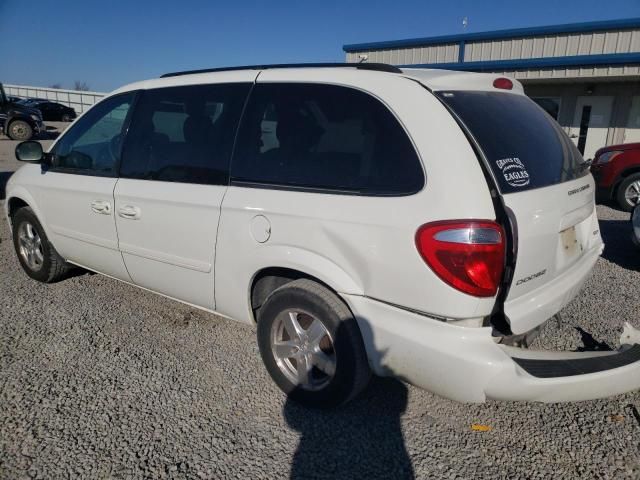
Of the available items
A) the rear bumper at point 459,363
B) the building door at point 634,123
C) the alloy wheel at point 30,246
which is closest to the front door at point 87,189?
the alloy wheel at point 30,246

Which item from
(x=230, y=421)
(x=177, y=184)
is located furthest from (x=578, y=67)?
(x=230, y=421)

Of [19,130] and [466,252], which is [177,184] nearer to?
[466,252]

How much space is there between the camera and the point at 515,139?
246 cm

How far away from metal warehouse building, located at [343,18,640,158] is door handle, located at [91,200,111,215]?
1169 centimetres

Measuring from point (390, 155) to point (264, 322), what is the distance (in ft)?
3.99

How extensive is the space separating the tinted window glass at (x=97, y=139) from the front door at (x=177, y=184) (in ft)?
0.65

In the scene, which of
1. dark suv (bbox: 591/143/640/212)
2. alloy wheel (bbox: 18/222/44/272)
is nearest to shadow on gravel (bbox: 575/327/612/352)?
alloy wheel (bbox: 18/222/44/272)

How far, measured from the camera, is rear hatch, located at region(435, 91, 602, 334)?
2217 millimetres

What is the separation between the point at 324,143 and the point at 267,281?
89 cm

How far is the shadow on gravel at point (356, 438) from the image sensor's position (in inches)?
92.4

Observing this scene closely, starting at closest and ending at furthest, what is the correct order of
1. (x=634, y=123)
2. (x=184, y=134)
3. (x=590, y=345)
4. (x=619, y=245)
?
1. (x=184, y=134)
2. (x=590, y=345)
3. (x=619, y=245)
4. (x=634, y=123)

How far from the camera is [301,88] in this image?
2697 mm

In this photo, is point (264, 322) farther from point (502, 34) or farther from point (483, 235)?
point (502, 34)

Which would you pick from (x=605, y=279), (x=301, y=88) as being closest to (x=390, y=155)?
(x=301, y=88)
